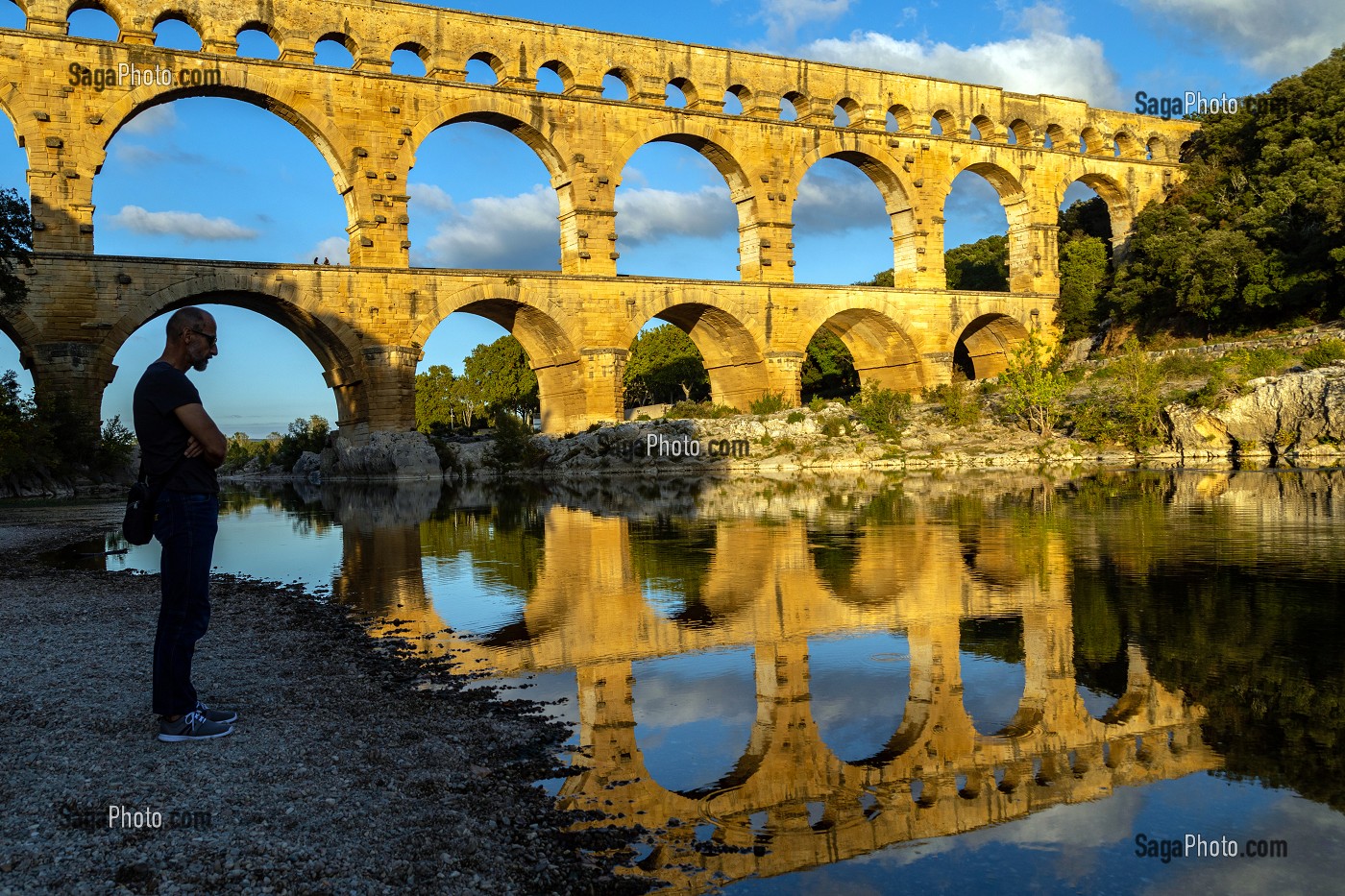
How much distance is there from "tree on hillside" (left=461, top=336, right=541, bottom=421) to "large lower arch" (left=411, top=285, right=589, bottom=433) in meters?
36.6

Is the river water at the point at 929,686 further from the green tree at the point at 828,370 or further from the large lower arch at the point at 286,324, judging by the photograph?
the green tree at the point at 828,370

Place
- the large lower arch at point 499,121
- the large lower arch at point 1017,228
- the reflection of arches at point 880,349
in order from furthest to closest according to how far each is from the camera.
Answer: the large lower arch at point 1017,228
the reflection of arches at point 880,349
the large lower arch at point 499,121

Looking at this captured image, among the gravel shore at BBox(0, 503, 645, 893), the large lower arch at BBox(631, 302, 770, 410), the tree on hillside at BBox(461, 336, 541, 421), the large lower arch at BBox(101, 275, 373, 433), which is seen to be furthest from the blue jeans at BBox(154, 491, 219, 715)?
the tree on hillside at BBox(461, 336, 541, 421)

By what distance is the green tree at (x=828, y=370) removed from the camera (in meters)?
58.9

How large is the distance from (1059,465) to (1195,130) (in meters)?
25.4

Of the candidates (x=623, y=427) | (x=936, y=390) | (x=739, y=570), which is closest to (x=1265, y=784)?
(x=739, y=570)

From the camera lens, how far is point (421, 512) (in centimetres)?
2102

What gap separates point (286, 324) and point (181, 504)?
95.7 ft

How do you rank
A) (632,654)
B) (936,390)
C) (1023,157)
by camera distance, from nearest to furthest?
Result: 1. (632,654)
2. (936,390)
3. (1023,157)

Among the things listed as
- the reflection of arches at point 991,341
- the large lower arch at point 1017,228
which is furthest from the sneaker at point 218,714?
the large lower arch at point 1017,228

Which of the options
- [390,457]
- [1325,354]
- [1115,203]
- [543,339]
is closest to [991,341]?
[1115,203]

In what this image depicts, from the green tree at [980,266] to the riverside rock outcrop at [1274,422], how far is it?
25.1 metres

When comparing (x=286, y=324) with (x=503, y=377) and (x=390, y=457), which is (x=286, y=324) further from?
(x=503, y=377)

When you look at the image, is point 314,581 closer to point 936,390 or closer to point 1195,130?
point 936,390
